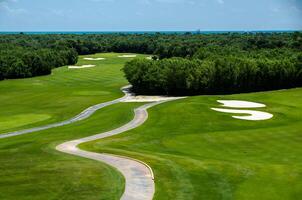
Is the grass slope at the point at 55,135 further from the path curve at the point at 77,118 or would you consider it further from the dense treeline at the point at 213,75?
the dense treeline at the point at 213,75

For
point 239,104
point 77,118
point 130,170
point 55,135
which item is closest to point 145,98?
point 239,104

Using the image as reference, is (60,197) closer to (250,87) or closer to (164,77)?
(164,77)

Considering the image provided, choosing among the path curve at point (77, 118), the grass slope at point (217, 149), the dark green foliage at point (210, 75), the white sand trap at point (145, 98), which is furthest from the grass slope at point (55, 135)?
the dark green foliage at point (210, 75)

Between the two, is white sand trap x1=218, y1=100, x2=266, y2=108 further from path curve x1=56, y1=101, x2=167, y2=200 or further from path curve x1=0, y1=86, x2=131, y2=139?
path curve x1=56, y1=101, x2=167, y2=200

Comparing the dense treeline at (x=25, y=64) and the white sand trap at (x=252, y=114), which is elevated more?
the white sand trap at (x=252, y=114)

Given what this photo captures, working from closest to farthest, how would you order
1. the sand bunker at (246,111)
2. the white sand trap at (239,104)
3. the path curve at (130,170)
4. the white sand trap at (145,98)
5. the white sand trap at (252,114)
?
the path curve at (130,170)
the white sand trap at (252,114)
the sand bunker at (246,111)
the white sand trap at (239,104)
the white sand trap at (145,98)

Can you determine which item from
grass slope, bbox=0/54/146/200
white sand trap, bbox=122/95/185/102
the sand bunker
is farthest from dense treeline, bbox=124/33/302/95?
the sand bunker
